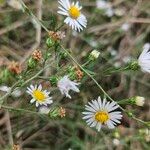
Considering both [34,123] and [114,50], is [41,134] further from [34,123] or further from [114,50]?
[114,50]

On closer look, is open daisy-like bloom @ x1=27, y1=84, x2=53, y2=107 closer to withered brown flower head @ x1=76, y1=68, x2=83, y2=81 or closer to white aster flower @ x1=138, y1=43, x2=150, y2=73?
withered brown flower head @ x1=76, y1=68, x2=83, y2=81

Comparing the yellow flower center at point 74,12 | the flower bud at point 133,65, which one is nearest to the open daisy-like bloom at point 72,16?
the yellow flower center at point 74,12

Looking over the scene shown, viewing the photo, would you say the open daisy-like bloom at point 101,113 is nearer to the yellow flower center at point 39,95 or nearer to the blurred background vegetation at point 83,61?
the yellow flower center at point 39,95

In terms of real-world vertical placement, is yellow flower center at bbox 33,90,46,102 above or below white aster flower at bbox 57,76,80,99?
above

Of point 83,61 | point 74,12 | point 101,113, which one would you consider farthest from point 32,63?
point 83,61

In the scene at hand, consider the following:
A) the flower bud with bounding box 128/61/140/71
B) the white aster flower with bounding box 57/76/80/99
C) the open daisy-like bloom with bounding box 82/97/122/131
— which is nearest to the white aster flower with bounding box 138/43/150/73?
the flower bud with bounding box 128/61/140/71
